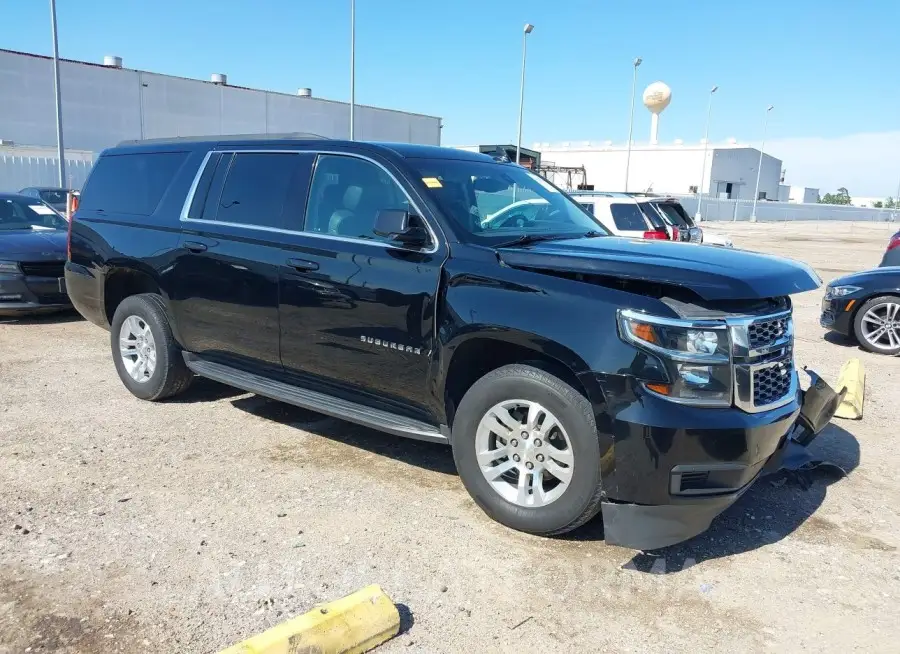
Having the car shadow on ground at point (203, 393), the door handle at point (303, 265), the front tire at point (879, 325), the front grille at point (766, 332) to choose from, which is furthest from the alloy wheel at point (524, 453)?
the front tire at point (879, 325)

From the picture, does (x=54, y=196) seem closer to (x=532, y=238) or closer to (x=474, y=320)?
(x=532, y=238)

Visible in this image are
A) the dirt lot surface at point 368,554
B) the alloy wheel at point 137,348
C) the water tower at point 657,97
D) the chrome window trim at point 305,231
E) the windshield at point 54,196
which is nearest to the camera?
the dirt lot surface at point 368,554

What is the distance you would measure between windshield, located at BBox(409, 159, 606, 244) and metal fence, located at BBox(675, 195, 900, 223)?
4866 centimetres

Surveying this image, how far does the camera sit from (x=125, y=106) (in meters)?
37.6

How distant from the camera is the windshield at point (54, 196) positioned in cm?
1877

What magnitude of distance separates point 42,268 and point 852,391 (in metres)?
8.66

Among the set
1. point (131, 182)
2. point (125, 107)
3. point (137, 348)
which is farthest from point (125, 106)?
point (137, 348)

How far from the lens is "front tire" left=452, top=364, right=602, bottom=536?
339cm

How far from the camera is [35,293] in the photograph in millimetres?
8469

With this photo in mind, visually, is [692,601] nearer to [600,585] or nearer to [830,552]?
[600,585]

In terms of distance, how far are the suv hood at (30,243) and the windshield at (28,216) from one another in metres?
0.33

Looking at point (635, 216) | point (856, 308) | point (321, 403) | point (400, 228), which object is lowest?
point (321, 403)

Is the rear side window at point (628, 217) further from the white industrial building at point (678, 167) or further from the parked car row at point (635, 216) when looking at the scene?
the white industrial building at point (678, 167)

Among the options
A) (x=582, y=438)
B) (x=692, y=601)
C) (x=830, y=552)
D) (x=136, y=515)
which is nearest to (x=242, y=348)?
(x=136, y=515)
